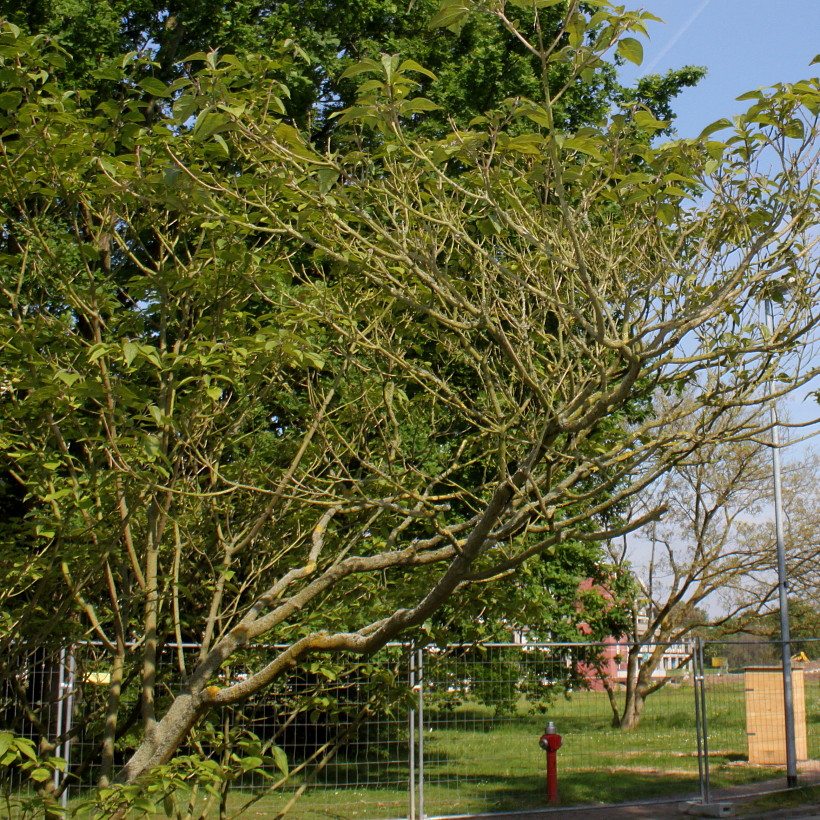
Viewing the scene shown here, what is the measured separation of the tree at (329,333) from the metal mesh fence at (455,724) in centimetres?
46

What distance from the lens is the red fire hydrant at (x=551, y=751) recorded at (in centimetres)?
979

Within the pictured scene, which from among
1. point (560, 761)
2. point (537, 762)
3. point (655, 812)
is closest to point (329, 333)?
point (537, 762)

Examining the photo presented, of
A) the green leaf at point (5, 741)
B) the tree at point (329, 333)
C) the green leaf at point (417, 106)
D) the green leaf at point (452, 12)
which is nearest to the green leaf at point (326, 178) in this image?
the tree at point (329, 333)

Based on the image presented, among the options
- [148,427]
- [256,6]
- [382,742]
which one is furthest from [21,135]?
[256,6]

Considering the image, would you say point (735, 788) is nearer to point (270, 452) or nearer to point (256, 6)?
point (270, 452)

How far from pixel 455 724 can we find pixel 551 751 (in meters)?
1.62

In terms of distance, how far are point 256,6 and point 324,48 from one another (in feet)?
4.69

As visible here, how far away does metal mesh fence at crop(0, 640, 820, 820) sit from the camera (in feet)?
19.0

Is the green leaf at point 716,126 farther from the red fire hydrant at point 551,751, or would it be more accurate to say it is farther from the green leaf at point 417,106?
the red fire hydrant at point 551,751

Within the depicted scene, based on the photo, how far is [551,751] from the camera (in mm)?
9875

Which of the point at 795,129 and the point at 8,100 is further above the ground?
the point at 8,100

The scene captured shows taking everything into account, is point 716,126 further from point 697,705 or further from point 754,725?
point 754,725

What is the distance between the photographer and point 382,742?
8.39 m

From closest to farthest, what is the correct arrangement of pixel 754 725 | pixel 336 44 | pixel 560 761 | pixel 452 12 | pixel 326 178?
pixel 452 12 → pixel 326 178 → pixel 560 761 → pixel 336 44 → pixel 754 725
